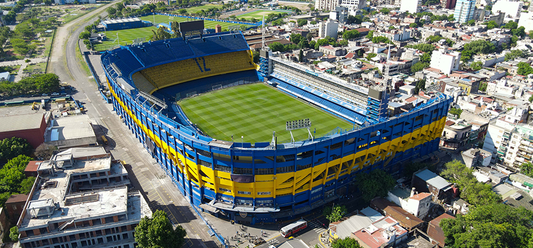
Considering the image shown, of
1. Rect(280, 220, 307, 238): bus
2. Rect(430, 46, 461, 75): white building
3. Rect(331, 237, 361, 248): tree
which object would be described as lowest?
Rect(280, 220, 307, 238): bus

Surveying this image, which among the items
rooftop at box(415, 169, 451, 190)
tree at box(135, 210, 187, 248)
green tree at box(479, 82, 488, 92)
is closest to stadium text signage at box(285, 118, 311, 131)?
tree at box(135, 210, 187, 248)

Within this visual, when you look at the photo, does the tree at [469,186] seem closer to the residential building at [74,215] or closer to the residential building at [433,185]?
the residential building at [433,185]

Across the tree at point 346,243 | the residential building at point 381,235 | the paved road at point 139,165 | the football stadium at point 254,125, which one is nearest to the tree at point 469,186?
the football stadium at point 254,125

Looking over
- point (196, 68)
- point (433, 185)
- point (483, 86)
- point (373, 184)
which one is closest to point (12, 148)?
point (196, 68)

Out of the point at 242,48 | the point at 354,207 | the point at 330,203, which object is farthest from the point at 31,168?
the point at 242,48

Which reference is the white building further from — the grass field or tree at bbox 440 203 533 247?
tree at bbox 440 203 533 247

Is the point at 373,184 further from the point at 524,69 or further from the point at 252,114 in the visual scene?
the point at 524,69
